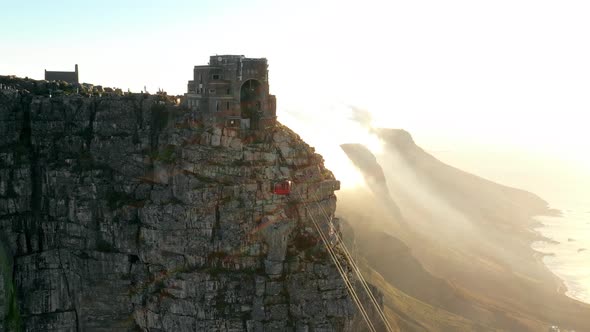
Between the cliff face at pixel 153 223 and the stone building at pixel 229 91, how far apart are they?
1.93m

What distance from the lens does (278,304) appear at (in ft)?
242

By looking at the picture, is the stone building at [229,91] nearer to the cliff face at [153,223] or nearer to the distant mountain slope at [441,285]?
the cliff face at [153,223]

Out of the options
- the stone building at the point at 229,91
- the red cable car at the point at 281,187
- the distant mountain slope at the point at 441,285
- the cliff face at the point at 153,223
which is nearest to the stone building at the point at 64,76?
the cliff face at the point at 153,223

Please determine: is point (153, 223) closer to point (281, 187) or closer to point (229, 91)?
point (281, 187)

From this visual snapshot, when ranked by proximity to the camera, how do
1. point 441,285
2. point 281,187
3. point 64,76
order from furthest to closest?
point 441,285 < point 64,76 < point 281,187

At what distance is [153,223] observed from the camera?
76.8m

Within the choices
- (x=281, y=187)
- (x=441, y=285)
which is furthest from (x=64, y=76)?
(x=441, y=285)

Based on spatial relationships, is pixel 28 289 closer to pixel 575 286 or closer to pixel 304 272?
pixel 304 272

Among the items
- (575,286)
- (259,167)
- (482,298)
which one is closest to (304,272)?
(259,167)

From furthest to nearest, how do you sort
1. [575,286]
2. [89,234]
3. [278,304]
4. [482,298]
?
[575,286], [482,298], [89,234], [278,304]

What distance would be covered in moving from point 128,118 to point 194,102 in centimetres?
1044

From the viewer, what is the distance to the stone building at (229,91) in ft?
251

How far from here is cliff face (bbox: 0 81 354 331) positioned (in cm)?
7400

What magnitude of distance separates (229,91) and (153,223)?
2018 cm
